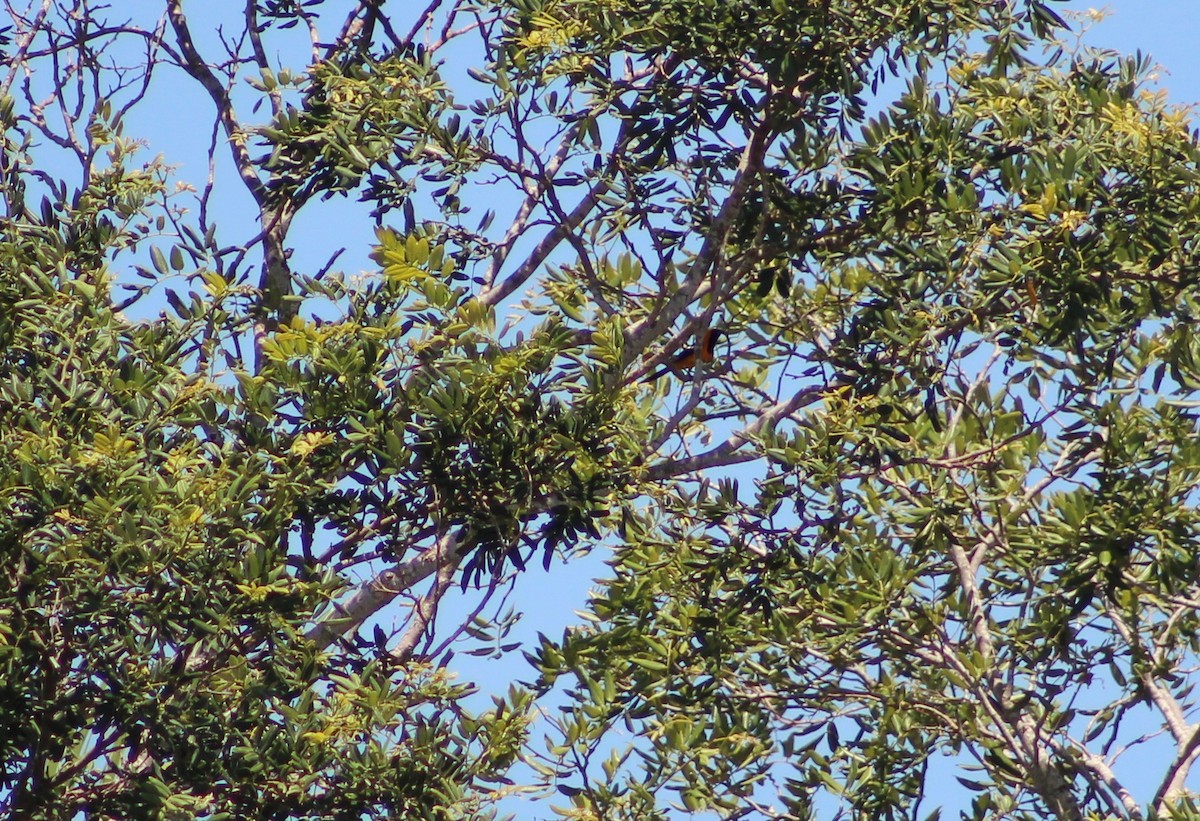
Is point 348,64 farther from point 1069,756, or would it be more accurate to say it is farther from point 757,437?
point 1069,756

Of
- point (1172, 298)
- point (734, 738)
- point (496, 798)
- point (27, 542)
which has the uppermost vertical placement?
point (1172, 298)

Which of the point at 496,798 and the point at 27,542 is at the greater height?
the point at 27,542

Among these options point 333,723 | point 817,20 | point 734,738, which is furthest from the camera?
point 734,738

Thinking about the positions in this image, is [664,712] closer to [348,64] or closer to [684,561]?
[684,561]

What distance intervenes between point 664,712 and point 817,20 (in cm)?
302

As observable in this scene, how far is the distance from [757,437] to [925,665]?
1641mm

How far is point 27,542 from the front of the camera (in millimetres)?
5469

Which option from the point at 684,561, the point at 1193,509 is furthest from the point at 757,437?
the point at 1193,509

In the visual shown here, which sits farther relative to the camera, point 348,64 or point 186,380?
point 348,64

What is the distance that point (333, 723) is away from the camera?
543 centimetres

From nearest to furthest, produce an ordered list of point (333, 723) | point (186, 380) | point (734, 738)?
point (333, 723) → point (186, 380) → point (734, 738)

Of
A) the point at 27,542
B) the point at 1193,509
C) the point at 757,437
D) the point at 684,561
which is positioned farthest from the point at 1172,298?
the point at 27,542

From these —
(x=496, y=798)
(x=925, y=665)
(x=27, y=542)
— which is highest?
(x=925, y=665)

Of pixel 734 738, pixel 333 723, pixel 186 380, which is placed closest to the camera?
pixel 333 723
